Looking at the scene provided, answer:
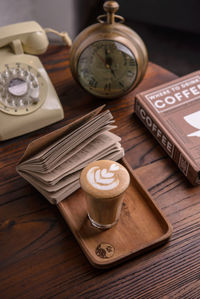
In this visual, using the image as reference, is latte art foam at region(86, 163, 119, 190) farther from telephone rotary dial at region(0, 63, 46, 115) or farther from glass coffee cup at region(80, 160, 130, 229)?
telephone rotary dial at region(0, 63, 46, 115)

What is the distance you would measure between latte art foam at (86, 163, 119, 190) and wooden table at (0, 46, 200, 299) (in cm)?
14

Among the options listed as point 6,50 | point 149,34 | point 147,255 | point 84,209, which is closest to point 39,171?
point 84,209

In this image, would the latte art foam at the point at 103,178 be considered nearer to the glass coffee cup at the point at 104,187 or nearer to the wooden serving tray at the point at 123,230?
the glass coffee cup at the point at 104,187

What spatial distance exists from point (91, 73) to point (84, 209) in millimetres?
355

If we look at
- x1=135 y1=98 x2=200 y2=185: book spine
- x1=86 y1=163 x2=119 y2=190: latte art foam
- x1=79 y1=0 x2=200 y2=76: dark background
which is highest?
x1=86 y1=163 x2=119 y2=190: latte art foam

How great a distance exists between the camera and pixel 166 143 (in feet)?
2.73

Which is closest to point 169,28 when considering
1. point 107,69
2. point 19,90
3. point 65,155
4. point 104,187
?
point 107,69

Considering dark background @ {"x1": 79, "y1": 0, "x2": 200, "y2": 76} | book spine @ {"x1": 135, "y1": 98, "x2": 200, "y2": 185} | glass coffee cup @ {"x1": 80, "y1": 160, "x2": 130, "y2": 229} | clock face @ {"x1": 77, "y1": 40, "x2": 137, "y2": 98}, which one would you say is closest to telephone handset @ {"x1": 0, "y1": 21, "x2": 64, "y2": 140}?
clock face @ {"x1": 77, "y1": 40, "x2": 137, "y2": 98}

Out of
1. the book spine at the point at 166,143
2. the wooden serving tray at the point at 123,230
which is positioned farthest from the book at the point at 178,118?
the wooden serving tray at the point at 123,230

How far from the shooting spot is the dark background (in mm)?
1536

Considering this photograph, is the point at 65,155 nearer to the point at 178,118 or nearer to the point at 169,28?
the point at 178,118

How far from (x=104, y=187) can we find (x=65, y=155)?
0.53 feet

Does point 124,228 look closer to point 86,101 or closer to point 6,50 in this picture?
point 86,101

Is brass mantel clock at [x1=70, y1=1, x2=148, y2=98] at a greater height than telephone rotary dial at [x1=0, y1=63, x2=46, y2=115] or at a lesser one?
greater
